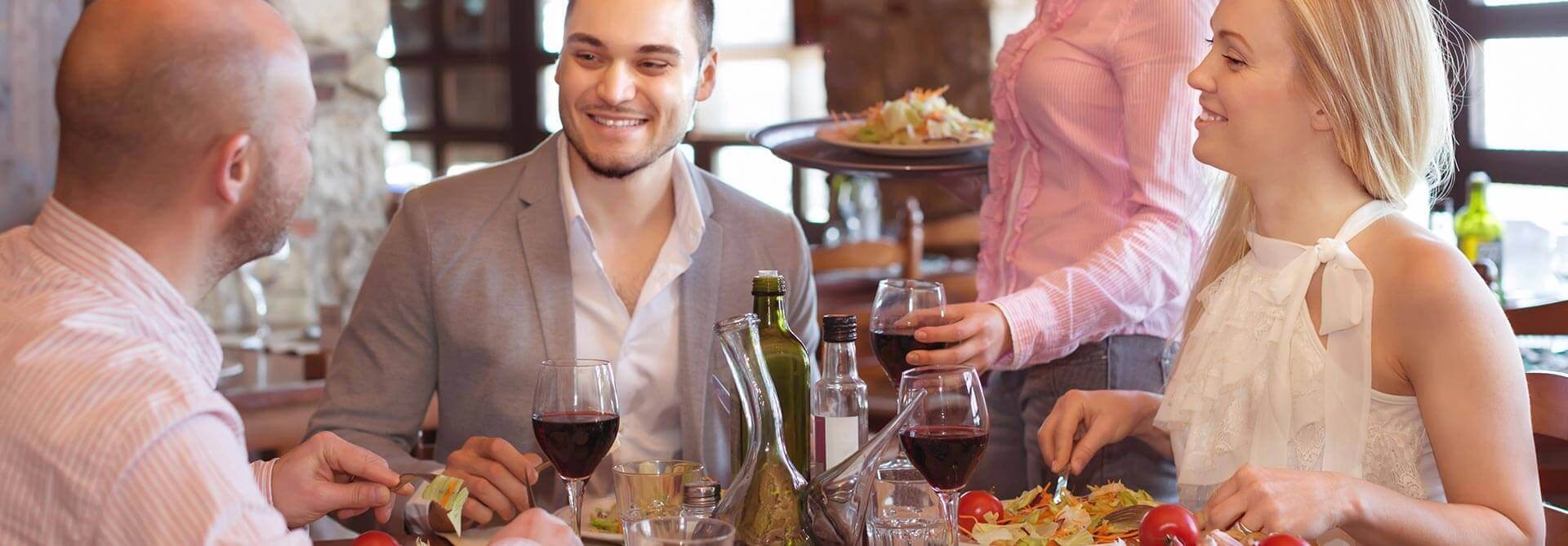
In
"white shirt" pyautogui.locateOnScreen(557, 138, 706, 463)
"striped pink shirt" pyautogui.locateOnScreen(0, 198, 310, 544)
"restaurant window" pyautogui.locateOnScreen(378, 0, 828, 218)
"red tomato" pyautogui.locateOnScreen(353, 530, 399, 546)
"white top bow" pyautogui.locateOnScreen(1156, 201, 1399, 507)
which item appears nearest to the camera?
"striped pink shirt" pyautogui.locateOnScreen(0, 198, 310, 544)

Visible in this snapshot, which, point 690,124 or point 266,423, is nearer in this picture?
point 690,124

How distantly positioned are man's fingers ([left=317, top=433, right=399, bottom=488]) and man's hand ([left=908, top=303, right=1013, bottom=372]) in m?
0.60

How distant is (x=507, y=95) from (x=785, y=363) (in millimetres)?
6730

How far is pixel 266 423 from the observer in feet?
9.82

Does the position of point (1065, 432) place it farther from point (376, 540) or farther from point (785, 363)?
point (376, 540)

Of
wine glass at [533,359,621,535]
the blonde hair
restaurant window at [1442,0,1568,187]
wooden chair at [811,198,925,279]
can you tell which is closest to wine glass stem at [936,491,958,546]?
wine glass at [533,359,621,535]

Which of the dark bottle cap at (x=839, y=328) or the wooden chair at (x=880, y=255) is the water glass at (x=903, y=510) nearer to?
the dark bottle cap at (x=839, y=328)

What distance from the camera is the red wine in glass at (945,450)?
133 centimetres

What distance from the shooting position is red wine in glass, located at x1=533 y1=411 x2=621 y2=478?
1.47 meters

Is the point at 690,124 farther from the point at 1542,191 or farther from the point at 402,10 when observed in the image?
the point at 402,10

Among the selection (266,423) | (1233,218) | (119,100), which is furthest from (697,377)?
(266,423)

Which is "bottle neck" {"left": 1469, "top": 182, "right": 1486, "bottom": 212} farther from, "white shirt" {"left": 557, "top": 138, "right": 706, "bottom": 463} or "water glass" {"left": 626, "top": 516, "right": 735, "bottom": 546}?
"water glass" {"left": 626, "top": 516, "right": 735, "bottom": 546}

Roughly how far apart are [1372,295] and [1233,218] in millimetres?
291

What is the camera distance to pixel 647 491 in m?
1.46
